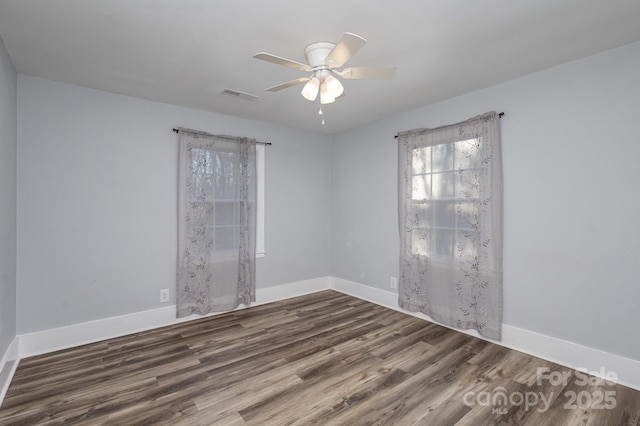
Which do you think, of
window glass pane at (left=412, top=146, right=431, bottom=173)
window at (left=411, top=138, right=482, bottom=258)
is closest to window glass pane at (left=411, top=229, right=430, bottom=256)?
window at (left=411, top=138, right=482, bottom=258)

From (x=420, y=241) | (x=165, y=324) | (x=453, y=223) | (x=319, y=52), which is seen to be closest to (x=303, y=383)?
(x=165, y=324)

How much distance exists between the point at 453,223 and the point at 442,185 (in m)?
0.43

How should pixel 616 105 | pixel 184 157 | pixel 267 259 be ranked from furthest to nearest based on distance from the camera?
pixel 267 259 < pixel 184 157 < pixel 616 105

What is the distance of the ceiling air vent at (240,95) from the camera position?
10.0ft

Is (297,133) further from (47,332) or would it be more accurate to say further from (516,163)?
(47,332)

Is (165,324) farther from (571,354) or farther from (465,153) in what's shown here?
(571,354)

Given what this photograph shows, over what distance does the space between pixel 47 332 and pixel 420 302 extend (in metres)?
3.76

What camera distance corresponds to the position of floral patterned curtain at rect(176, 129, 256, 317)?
3.48m

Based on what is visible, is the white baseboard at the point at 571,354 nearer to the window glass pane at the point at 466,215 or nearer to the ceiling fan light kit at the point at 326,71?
the window glass pane at the point at 466,215

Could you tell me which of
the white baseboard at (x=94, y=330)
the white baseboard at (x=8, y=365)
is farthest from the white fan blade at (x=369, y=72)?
the white baseboard at (x=8, y=365)

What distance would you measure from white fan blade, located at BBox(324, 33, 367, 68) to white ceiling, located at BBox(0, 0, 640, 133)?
0.27 metres

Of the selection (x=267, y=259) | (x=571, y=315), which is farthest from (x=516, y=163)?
(x=267, y=259)

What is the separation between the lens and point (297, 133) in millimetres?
4508

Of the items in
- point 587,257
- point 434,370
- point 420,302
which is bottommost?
point 434,370
